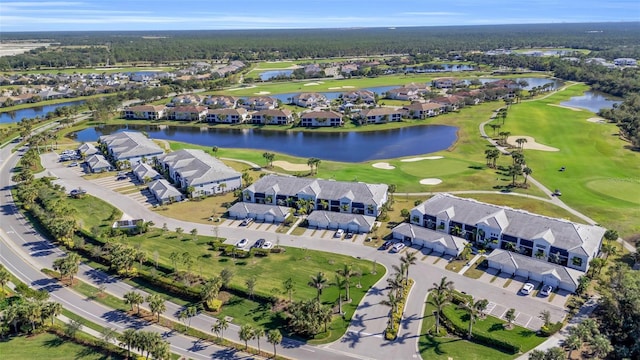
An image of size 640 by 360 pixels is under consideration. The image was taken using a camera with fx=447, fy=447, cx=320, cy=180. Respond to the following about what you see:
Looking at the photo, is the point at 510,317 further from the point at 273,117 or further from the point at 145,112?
the point at 145,112

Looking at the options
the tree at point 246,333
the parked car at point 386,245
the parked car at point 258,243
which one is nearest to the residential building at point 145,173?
the parked car at point 258,243

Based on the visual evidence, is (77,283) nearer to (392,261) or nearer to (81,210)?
(81,210)

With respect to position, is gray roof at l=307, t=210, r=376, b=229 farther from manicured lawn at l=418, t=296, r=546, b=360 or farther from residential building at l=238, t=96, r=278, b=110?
residential building at l=238, t=96, r=278, b=110

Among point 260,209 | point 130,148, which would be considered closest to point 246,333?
point 260,209

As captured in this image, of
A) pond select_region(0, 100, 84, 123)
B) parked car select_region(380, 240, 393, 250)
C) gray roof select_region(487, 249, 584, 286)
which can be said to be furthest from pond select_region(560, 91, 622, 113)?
pond select_region(0, 100, 84, 123)

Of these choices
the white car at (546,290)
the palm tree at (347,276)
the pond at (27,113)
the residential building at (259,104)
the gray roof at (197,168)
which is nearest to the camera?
the palm tree at (347,276)

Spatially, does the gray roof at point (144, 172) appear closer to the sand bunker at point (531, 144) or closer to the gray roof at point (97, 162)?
the gray roof at point (97, 162)
